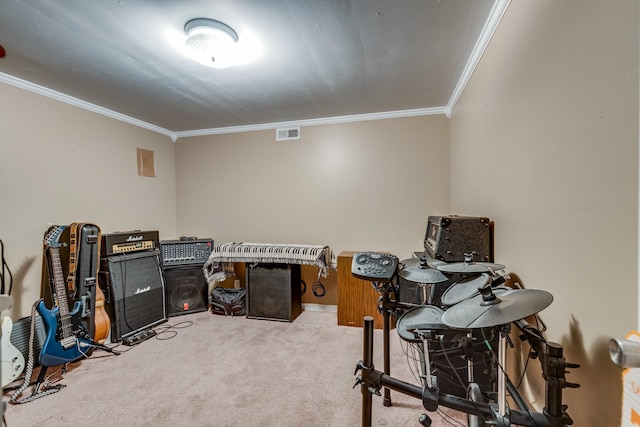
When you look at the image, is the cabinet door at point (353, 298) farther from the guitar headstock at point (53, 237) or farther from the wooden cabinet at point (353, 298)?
the guitar headstock at point (53, 237)

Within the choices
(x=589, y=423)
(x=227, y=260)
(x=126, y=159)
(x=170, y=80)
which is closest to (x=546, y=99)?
(x=589, y=423)

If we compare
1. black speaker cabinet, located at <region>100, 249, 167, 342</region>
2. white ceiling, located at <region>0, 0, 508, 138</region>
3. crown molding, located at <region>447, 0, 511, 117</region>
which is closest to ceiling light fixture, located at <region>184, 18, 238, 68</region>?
white ceiling, located at <region>0, 0, 508, 138</region>

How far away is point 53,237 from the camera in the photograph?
7.81 ft

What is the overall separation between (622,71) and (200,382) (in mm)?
2687

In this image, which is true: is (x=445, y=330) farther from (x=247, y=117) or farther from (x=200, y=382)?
(x=247, y=117)

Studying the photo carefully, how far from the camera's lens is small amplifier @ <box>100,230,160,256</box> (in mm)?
2773

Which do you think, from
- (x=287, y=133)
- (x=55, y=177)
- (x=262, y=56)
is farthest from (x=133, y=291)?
(x=262, y=56)

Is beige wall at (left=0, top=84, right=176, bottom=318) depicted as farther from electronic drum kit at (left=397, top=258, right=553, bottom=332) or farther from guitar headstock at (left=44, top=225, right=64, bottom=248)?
electronic drum kit at (left=397, top=258, right=553, bottom=332)

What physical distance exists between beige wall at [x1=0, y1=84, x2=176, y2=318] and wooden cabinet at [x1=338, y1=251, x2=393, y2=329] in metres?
2.52

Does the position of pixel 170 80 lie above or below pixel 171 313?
above

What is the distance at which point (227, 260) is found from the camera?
342 centimetres

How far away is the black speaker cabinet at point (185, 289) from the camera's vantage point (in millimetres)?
3363

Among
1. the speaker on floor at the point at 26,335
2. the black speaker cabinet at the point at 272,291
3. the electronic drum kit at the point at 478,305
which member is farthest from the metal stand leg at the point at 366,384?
the speaker on floor at the point at 26,335

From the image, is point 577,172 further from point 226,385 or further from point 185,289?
point 185,289
